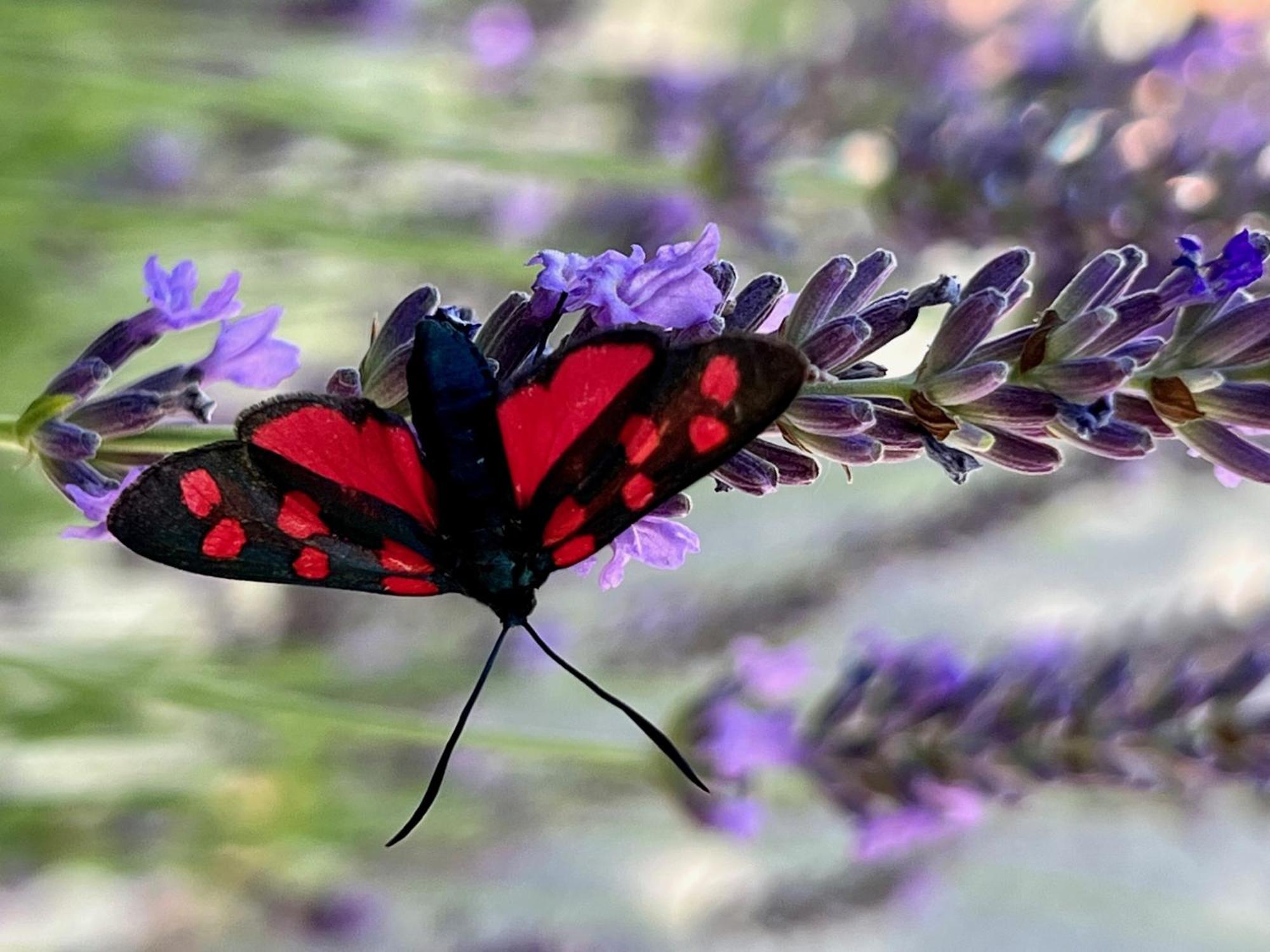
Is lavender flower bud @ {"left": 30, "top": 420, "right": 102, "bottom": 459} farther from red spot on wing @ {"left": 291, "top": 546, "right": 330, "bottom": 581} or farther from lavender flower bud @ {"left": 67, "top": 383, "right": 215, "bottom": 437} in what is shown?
red spot on wing @ {"left": 291, "top": 546, "right": 330, "bottom": 581}

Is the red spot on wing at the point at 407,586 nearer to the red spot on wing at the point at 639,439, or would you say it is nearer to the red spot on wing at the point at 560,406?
the red spot on wing at the point at 560,406

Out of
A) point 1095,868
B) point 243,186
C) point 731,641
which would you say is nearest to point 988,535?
point 731,641

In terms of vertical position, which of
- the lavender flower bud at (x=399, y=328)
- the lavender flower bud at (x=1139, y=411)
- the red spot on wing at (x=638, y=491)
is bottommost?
the red spot on wing at (x=638, y=491)

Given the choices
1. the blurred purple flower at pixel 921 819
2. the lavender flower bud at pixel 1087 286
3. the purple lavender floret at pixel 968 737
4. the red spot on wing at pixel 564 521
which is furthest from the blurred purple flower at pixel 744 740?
the lavender flower bud at pixel 1087 286

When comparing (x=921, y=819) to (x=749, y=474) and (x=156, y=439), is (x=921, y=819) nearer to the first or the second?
(x=749, y=474)

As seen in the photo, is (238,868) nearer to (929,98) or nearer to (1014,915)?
(929,98)

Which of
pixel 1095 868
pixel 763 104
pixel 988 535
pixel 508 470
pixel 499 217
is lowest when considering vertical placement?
pixel 1095 868

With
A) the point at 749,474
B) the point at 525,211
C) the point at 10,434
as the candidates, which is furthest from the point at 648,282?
the point at 525,211
